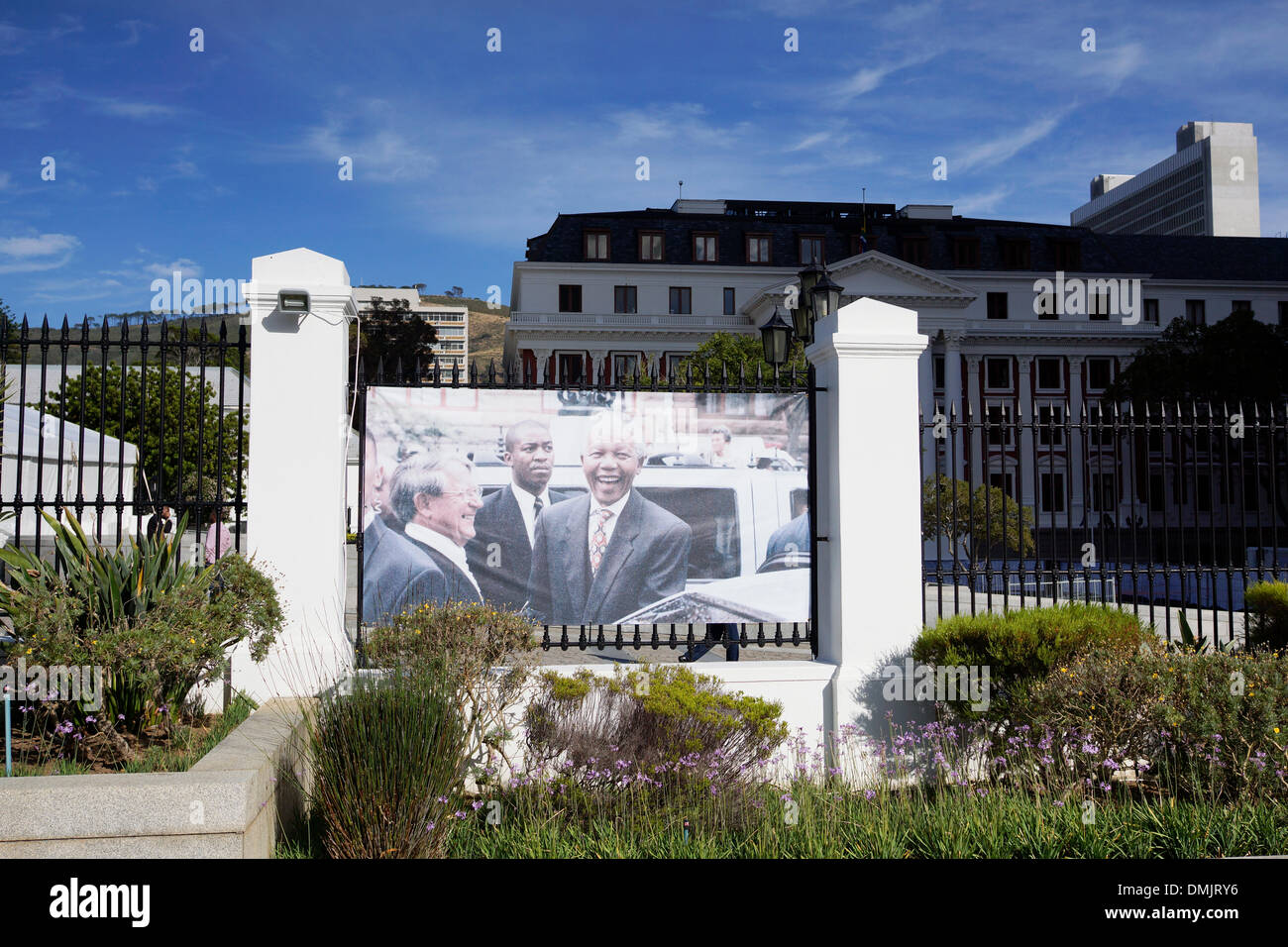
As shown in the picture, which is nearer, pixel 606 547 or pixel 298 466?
pixel 298 466

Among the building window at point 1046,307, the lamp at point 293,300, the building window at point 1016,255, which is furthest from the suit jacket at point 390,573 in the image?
the building window at point 1016,255

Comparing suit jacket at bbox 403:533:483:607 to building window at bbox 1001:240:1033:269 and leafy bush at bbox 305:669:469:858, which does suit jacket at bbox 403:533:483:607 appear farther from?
building window at bbox 1001:240:1033:269

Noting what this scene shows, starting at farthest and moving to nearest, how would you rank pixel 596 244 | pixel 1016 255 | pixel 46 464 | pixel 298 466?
pixel 1016 255, pixel 596 244, pixel 46 464, pixel 298 466

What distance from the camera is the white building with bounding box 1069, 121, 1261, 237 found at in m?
149

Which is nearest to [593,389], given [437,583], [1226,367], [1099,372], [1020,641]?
[437,583]

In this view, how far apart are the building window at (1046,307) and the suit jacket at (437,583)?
52.7 metres

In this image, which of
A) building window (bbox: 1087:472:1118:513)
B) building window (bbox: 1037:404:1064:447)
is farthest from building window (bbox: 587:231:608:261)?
building window (bbox: 1037:404:1064:447)

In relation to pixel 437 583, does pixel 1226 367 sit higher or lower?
higher

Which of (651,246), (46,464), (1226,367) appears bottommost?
(46,464)

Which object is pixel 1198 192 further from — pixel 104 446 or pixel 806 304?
→ pixel 104 446

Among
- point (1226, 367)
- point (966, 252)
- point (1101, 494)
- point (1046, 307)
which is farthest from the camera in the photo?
point (966, 252)

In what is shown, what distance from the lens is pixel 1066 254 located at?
5822 cm

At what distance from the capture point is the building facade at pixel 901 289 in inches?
2068

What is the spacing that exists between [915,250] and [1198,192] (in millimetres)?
127642
